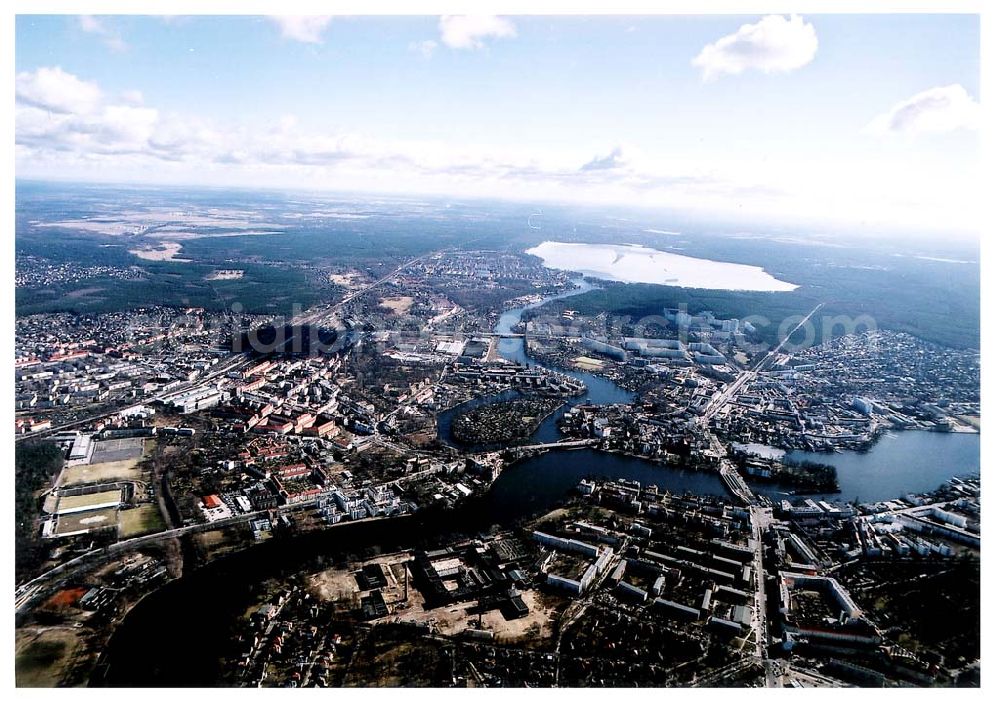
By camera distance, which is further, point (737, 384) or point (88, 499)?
point (737, 384)

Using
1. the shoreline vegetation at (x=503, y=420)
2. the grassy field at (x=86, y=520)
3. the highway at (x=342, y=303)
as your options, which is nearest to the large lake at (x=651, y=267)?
the highway at (x=342, y=303)

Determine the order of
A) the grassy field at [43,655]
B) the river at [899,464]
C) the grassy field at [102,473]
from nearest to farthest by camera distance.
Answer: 1. the grassy field at [43,655]
2. the grassy field at [102,473]
3. the river at [899,464]

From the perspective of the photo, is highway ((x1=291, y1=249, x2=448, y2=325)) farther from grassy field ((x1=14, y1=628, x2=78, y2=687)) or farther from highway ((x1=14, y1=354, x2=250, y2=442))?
grassy field ((x1=14, y1=628, x2=78, y2=687))

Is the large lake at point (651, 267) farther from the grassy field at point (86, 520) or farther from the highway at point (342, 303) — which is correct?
the grassy field at point (86, 520)

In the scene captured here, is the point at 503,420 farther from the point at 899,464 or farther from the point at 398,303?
the point at 398,303

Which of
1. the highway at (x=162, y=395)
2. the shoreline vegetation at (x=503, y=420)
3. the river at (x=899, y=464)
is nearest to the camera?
the river at (x=899, y=464)

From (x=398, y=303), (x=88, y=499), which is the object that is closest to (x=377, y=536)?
(x=88, y=499)

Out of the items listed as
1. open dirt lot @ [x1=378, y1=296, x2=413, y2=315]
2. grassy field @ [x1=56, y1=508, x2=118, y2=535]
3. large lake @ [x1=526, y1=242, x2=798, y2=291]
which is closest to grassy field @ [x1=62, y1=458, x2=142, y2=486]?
grassy field @ [x1=56, y1=508, x2=118, y2=535]
